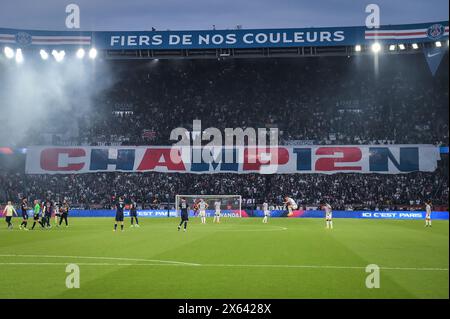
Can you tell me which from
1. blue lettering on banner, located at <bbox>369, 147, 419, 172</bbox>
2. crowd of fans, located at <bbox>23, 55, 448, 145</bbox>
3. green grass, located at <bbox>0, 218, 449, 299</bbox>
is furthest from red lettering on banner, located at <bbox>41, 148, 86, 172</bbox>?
green grass, located at <bbox>0, 218, 449, 299</bbox>

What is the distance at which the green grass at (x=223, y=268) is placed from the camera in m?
10.4

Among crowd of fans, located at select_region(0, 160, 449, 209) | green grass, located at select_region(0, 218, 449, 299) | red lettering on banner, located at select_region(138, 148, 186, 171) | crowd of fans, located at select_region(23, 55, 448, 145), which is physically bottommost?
green grass, located at select_region(0, 218, 449, 299)

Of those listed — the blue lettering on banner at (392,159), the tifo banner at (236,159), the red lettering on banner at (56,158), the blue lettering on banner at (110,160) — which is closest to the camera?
the blue lettering on banner at (392,159)

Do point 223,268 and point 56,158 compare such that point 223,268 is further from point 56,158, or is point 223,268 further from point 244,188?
point 56,158

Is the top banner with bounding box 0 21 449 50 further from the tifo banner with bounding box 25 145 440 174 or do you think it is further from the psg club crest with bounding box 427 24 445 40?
the tifo banner with bounding box 25 145 440 174

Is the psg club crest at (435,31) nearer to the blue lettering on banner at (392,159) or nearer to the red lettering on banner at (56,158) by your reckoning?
the blue lettering on banner at (392,159)

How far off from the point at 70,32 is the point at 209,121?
60.4 ft

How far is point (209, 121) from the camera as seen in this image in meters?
58.0

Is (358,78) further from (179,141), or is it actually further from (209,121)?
(179,141)

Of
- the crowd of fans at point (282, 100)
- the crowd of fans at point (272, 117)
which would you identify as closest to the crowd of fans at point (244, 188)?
the crowd of fans at point (272, 117)

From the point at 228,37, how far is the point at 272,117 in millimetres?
12651

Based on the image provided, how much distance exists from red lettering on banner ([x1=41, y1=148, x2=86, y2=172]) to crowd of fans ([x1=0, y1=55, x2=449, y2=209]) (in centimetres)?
146

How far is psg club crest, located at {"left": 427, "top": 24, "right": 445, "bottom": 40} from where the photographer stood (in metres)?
45.3
